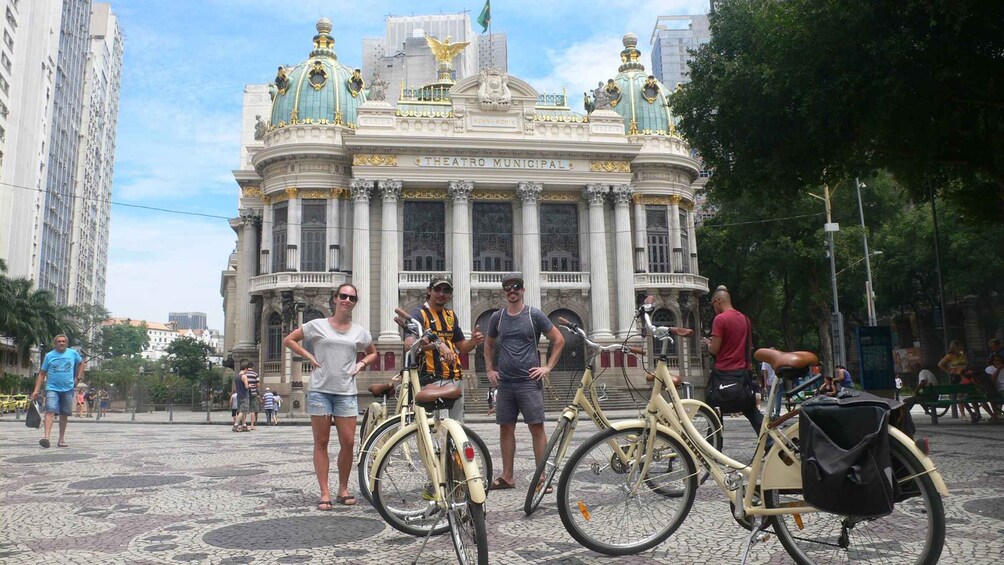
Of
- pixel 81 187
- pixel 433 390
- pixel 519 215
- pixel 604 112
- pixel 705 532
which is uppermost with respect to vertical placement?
pixel 81 187

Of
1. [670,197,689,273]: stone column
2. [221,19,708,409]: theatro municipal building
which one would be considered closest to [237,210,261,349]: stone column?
[221,19,708,409]: theatro municipal building

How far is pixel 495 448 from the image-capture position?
12.0 meters

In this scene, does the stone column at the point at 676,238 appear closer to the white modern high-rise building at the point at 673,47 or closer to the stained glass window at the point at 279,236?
the stained glass window at the point at 279,236

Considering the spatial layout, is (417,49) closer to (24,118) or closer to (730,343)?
(24,118)

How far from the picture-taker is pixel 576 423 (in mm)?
5762

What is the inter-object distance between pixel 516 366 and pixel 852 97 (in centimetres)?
977

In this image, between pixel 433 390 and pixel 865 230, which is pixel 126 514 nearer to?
pixel 433 390

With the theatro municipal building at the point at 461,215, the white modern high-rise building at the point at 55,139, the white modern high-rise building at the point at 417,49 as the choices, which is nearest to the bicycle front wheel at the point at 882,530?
the theatro municipal building at the point at 461,215

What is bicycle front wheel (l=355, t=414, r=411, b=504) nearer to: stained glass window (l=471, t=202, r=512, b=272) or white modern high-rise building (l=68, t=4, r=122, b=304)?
stained glass window (l=471, t=202, r=512, b=272)

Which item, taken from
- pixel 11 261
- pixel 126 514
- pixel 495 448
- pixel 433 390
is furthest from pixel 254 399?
pixel 11 261

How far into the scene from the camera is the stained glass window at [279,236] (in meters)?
38.5

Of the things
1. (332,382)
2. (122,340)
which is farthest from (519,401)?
(122,340)

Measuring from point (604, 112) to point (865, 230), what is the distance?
1439cm

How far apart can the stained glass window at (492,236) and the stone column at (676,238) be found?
8985 mm
